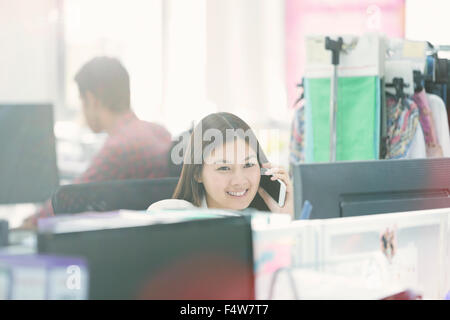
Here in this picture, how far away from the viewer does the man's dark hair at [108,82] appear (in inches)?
95.5

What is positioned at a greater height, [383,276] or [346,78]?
[346,78]

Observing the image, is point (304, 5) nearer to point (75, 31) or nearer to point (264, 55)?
point (264, 55)

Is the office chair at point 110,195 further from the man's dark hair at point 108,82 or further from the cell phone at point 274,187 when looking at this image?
the man's dark hair at point 108,82

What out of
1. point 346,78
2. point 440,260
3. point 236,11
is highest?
point 236,11

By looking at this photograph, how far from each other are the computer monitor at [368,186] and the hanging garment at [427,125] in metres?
1.70

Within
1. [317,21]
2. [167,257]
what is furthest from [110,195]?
[317,21]

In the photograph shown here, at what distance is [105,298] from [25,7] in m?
4.15

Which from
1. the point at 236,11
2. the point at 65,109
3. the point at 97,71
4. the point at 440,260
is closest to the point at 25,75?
the point at 65,109

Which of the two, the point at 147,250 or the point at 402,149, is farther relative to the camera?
the point at 402,149

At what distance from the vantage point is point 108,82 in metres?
2.43

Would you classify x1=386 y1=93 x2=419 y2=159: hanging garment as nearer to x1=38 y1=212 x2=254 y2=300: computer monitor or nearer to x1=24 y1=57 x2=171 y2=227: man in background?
x1=24 y1=57 x2=171 y2=227: man in background

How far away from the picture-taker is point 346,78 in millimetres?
2646

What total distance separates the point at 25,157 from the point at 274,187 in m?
0.98

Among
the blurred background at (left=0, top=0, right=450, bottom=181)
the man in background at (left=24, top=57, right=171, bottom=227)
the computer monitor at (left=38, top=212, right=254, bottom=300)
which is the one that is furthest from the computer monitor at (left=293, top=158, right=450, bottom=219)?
the blurred background at (left=0, top=0, right=450, bottom=181)
